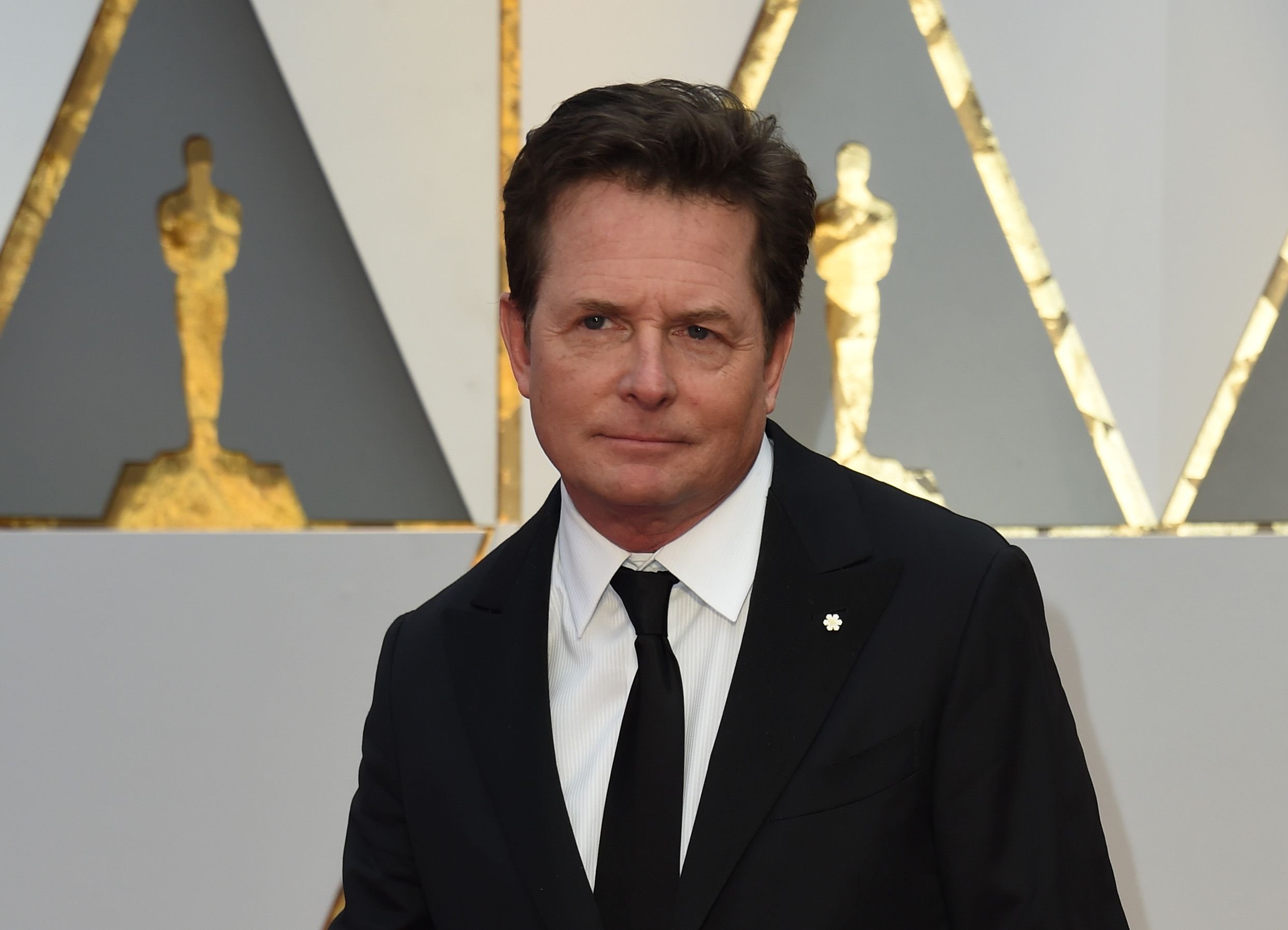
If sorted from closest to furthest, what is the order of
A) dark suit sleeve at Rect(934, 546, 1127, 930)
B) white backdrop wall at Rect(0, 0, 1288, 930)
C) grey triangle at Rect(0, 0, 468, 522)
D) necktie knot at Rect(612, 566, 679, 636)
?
dark suit sleeve at Rect(934, 546, 1127, 930) < necktie knot at Rect(612, 566, 679, 636) < white backdrop wall at Rect(0, 0, 1288, 930) < grey triangle at Rect(0, 0, 468, 522)

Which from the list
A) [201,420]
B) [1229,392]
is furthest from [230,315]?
[1229,392]

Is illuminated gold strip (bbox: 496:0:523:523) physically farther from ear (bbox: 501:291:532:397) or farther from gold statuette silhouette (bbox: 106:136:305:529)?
ear (bbox: 501:291:532:397)

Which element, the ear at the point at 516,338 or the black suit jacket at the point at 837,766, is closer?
the black suit jacket at the point at 837,766

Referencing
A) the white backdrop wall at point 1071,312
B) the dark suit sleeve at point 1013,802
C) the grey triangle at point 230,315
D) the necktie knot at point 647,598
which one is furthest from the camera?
the grey triangle at point 230,315

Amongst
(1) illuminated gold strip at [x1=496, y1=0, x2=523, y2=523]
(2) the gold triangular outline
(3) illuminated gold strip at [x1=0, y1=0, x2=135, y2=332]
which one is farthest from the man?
(3) illuminated gold strip at [x1=0, y1=0, x2=135, y2=332]

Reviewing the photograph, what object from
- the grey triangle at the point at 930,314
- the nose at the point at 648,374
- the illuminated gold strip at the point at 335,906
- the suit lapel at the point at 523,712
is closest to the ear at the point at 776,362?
the nose at the point at 648,374

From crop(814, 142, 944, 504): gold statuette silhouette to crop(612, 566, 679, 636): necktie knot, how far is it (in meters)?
0.76

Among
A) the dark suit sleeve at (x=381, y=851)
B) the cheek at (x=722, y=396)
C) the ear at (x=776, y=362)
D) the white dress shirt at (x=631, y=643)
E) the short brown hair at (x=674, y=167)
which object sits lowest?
the dark suit sleeve at (x=381, y=851)

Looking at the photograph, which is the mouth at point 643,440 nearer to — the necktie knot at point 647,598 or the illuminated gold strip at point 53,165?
the necktie knot at point 647,598

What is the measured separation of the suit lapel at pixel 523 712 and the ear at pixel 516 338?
126mm

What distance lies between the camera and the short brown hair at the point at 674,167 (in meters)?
0.86

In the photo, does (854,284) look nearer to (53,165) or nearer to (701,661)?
(701,661)

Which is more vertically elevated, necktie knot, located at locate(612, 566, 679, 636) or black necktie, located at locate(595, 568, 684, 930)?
necktie knot, located at locate(612, 566, 679, 636)

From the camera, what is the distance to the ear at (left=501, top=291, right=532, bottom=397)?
38.1 inches
